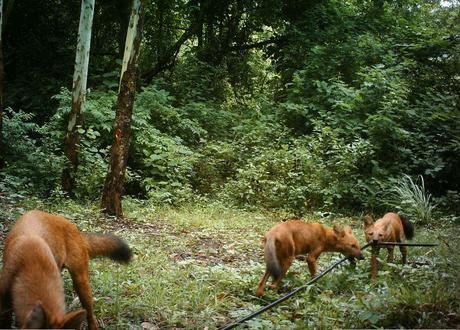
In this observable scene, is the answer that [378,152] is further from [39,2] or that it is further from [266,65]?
[39,2]

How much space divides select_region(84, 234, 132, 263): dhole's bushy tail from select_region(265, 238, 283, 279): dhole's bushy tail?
5.08 ft

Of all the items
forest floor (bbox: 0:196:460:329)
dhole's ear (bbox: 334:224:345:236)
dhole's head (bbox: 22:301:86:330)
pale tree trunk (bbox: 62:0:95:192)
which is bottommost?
forest floor (bbox: 0:196:460:329)

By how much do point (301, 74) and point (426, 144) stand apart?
5.27 meters

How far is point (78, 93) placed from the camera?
10.2 meters

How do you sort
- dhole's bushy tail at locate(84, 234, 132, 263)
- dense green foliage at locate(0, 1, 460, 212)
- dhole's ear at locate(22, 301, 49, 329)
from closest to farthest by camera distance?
1. dhole's ear at locate(22, 301, 49, 329)
2. dhole's bushy tail at locate(84, 234, 132, 263)
3. dense green foliage at locate(0, 1, 460, 212)

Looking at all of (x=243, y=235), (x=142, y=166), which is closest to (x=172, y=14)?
(x=142, y=166)

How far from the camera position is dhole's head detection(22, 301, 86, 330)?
2.46 metres

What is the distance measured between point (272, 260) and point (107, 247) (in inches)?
71.1

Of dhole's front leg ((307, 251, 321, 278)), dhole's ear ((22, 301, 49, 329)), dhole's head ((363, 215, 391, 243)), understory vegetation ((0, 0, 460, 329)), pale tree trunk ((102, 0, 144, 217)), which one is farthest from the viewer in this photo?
pale tree trunk ((102, 0, 144, 217))

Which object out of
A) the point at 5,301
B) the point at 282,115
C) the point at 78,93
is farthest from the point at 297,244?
the point at 282,115

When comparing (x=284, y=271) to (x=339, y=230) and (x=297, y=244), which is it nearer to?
(x=297, y=244)

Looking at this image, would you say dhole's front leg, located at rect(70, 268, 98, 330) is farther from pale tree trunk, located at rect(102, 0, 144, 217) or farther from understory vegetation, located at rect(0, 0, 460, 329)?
pale tree trunk, located at rect(102, 0, 144, 217)

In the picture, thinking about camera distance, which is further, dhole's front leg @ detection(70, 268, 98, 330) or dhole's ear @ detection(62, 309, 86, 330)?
dhole's front leg @ detection(70, 268, 98, 330)

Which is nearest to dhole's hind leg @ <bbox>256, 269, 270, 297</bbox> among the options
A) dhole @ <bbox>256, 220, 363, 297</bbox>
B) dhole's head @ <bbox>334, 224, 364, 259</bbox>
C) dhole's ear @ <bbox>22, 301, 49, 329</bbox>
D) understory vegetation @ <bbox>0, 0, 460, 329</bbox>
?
dhole @ <bbox>256, 220, 363, 297</bbox>
